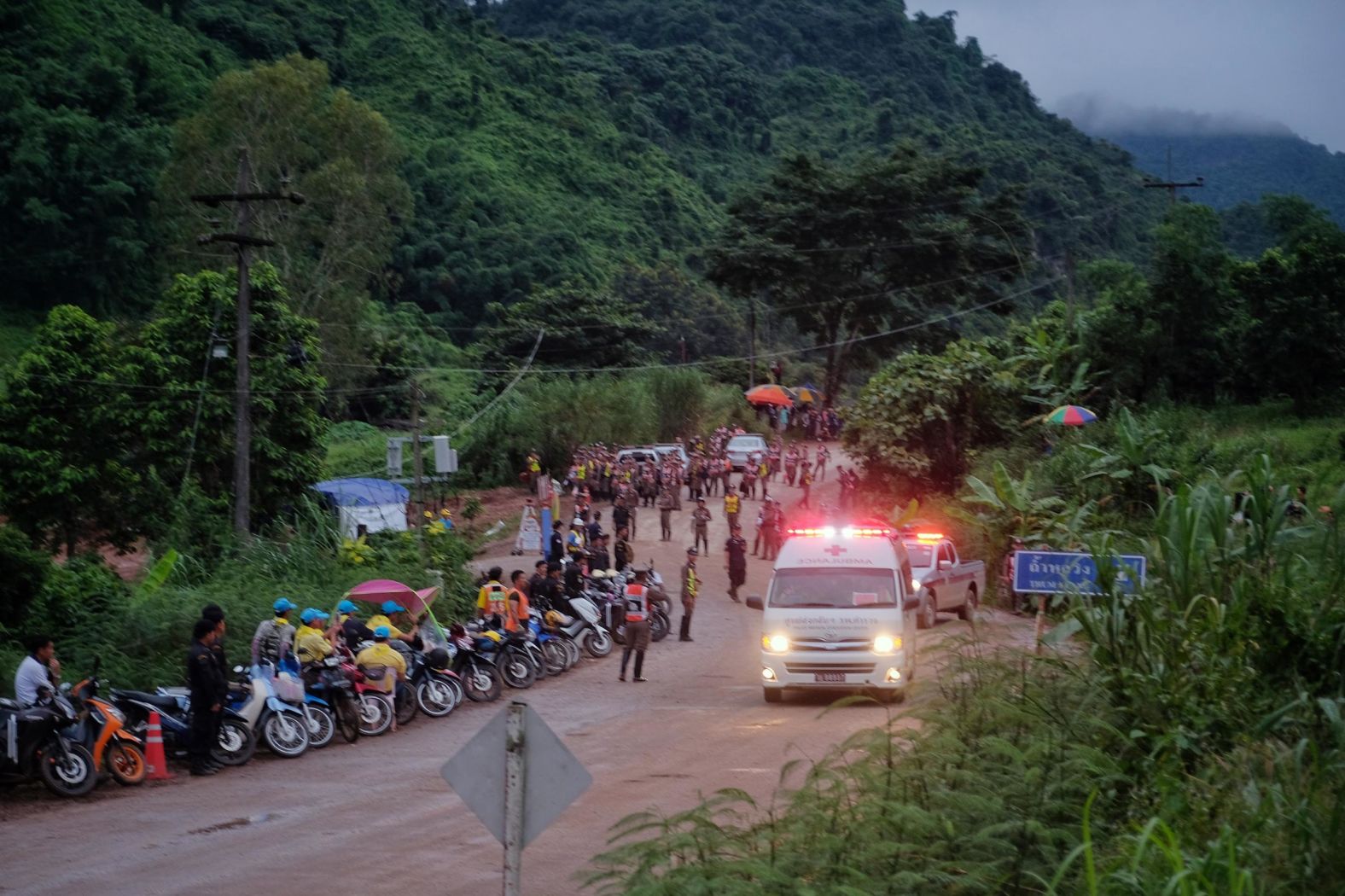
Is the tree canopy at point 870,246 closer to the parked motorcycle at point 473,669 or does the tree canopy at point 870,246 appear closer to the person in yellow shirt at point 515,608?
the person in yellow shirt at point 515,608

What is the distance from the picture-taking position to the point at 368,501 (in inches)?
1305

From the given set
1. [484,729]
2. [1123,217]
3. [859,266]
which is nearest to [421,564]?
[484,729]

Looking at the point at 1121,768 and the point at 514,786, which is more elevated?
the point at 514,786

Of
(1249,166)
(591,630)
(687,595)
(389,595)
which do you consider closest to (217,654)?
(389,595)

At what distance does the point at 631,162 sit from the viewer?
88125 mm

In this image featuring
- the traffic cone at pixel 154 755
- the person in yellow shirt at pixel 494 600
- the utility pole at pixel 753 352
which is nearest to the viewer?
the traffic cone at pixel 154 755

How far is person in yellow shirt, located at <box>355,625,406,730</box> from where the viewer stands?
1709cm

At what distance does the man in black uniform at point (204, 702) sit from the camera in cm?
1443

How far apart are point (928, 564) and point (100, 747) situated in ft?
48.9

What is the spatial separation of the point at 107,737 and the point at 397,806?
3.34 m

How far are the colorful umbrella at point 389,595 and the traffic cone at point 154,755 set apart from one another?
19.2ft

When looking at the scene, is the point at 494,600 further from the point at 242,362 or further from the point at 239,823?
the point at 239,823

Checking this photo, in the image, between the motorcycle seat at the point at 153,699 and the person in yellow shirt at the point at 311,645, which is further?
the person in yellow shirt at the point at 311,645

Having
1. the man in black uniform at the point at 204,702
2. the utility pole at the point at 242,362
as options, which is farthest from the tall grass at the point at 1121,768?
the utility pole at the point at 242,362
